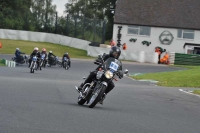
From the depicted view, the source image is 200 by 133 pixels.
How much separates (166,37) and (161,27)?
123 centimetres

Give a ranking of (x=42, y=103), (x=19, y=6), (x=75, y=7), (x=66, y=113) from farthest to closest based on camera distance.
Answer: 1. (x=75, y=7)
2. (x=19, y=6)
3. (x=42, y=103)
4. (x=66, y=113)

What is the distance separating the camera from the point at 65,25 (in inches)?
2608

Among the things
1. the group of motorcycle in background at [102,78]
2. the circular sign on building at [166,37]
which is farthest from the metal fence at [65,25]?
the group of motorcycle in background at [102,78]

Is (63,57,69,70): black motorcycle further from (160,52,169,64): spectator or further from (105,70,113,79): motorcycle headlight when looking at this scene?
(105,70,113,79): motorcycle headlight

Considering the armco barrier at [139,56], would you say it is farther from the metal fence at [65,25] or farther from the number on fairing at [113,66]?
the number on fairing at [113,66]

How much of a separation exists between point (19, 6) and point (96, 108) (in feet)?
263

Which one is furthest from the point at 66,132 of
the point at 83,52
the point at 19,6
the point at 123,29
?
the point at 19,6

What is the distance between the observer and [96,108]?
13375 millimetres

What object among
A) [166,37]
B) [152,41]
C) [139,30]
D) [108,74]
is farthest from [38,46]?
[108,74]

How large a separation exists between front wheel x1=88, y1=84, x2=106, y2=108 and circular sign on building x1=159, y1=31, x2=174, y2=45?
1991 inches

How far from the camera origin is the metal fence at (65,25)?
62.7 meters

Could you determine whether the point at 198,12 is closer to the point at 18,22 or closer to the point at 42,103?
the point at 18,22

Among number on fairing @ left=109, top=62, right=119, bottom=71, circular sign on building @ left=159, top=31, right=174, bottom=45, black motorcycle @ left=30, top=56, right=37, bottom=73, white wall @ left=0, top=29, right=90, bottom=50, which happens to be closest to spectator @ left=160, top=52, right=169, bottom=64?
circular sign on building @ left=159, top=31, right=174, bottom=45

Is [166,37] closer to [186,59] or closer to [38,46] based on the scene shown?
[186,59]
